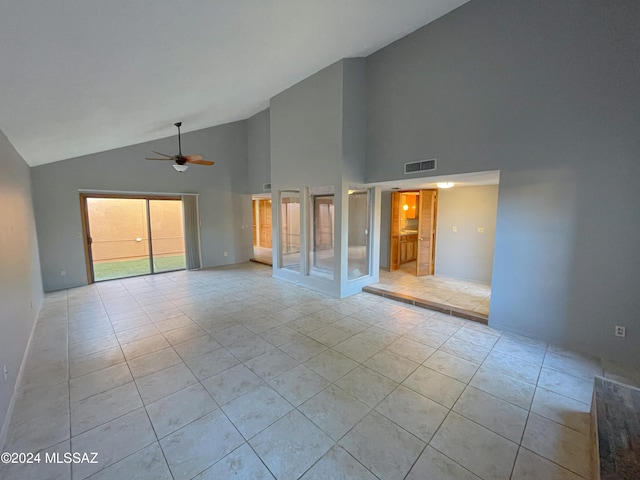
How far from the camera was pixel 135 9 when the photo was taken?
5.39 ft

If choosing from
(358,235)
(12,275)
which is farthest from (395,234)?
(12,275)

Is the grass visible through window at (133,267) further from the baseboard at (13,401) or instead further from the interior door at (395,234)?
the interior door at (395,234)

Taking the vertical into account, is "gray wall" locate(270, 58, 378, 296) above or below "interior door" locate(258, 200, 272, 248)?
above

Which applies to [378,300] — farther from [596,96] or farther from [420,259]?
[596,96]

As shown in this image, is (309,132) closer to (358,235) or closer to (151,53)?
(358,235)

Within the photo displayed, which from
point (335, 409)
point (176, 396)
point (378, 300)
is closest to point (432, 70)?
point (378, 300)

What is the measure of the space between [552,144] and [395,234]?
422cm

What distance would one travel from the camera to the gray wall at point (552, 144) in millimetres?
2758

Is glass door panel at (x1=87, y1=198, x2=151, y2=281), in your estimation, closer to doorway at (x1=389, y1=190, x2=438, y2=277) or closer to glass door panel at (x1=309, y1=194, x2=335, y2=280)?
glass door panel at (x1=309, y1=194, x2=335, y2=280)

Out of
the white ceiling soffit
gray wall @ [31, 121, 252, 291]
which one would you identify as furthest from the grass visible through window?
the white ceiling soffit

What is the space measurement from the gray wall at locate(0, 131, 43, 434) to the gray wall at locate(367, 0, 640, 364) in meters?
5.41

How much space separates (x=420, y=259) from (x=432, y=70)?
4.08 m

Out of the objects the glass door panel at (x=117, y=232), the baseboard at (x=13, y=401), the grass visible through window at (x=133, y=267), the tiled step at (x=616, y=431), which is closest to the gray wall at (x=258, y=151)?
the glass door panel at (x=117, y=232)

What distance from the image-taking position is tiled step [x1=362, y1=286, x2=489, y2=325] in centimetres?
396
